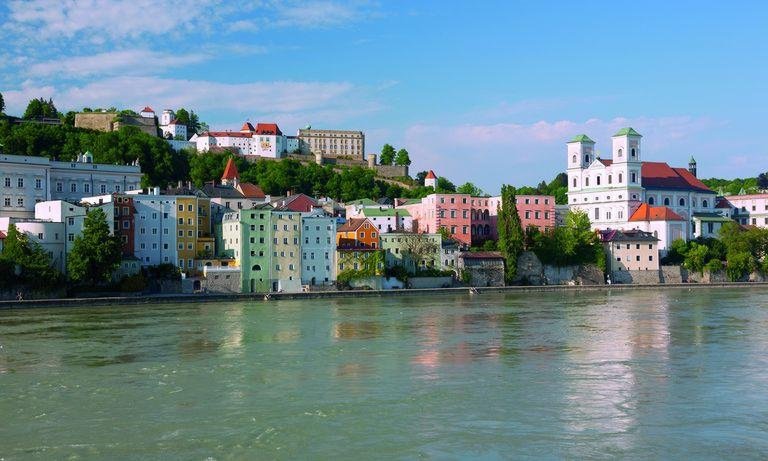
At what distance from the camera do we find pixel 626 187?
67312 mm

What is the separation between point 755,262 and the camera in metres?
63.1

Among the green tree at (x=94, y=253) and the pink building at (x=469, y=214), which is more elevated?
the pink building at (x=469, y=214)

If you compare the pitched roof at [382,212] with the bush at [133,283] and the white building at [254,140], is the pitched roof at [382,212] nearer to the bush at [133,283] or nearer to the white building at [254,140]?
the bush at [133,283]

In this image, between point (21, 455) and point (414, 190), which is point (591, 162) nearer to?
point (414, 190)

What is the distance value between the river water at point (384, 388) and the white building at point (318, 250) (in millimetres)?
16624

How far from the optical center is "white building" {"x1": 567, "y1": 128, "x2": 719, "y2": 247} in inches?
2670

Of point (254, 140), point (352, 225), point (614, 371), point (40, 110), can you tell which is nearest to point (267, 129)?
point (254, 140)

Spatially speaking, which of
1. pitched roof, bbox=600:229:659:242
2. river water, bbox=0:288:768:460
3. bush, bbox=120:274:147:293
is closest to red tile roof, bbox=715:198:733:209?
pitched roof, bbox=600:229:659:242

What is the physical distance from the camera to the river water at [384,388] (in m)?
14.8

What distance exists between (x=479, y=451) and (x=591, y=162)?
60.5m

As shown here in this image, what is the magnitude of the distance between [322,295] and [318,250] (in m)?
4.28

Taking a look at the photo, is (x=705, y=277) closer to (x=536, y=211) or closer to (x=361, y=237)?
(x=536, y=211)

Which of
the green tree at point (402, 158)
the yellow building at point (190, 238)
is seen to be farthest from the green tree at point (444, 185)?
the yellow building at point (190, 238)

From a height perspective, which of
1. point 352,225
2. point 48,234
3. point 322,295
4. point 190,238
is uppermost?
point 352,225
